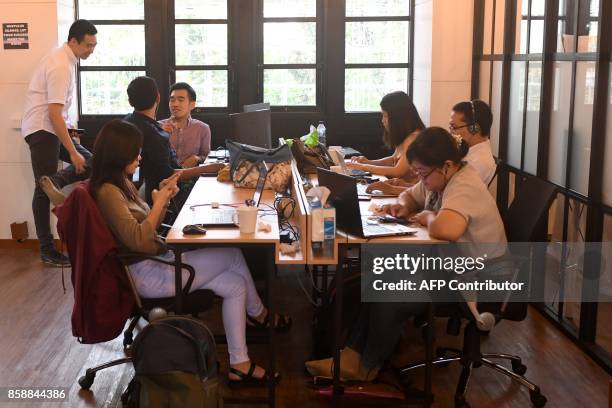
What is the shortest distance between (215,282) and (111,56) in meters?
3.83

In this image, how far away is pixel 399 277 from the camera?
11.7ft

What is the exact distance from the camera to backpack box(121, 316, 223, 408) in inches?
117

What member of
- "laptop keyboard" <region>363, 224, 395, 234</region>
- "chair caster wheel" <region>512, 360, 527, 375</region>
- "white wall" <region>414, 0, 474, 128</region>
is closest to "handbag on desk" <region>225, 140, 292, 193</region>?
"laptop keyboard" <region>363, 224, 395, 234</region>

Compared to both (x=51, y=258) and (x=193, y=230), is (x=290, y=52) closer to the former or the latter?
(x=51, y=258)

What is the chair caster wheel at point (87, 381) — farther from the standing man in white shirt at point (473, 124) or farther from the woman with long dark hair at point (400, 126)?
the standing man in white shirt at point (473, 124)

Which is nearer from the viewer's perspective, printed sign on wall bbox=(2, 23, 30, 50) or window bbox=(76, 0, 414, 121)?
printed sign on wall bbox=(2, 23, 30, 50)

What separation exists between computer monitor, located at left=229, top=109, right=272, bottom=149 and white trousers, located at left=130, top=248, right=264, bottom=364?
177 centimetres

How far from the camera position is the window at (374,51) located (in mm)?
6844

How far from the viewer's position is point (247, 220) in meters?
3.41

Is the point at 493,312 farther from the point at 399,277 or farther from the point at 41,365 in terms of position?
the point at 41,365

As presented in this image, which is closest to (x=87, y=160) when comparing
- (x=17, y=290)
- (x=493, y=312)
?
(x=17, y=290)

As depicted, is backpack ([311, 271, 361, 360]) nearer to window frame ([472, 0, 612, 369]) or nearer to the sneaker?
window frame ([472, 0, 612, 369])

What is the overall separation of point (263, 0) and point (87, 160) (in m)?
2.06

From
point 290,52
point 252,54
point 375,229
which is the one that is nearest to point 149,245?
point 375,229
